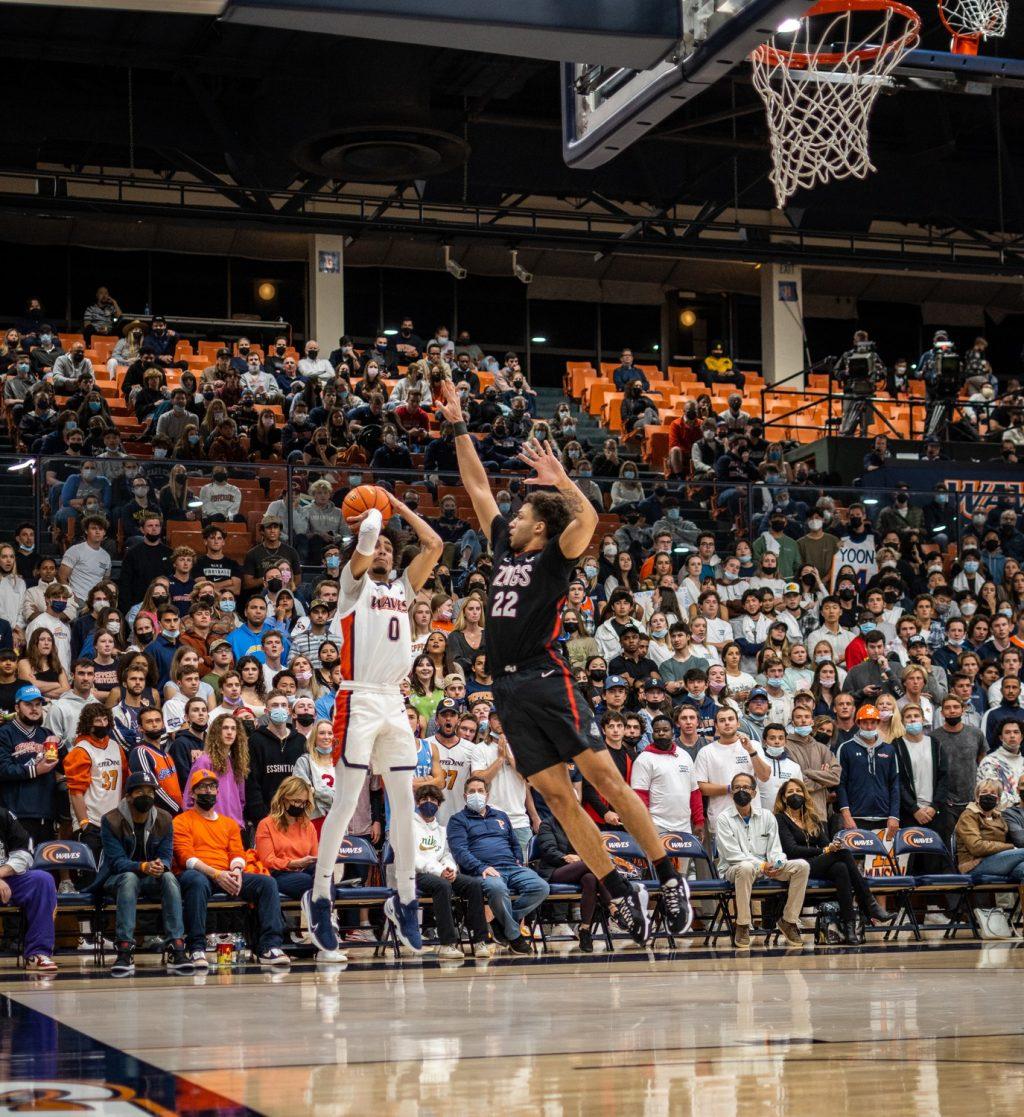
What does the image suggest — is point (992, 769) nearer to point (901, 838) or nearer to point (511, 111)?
point (901, 838)

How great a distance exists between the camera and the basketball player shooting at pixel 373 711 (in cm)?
955

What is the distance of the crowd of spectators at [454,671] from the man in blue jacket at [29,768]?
1.0 inches

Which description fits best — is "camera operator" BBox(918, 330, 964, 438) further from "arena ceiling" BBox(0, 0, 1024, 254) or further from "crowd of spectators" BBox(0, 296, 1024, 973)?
"crowd of spectators" BBox(0, 296, 1024, 973)

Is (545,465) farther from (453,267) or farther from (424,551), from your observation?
(453,267)

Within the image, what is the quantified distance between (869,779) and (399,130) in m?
12.4

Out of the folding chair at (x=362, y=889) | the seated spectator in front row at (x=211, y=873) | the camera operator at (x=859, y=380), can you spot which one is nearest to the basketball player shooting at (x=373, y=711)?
the seated spectator in front row at (x=211, y=873)


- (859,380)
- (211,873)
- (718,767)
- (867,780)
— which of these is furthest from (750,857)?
(859,380)

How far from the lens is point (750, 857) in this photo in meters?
14.2

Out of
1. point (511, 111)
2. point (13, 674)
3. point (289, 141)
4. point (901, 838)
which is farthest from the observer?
point (511, 111)

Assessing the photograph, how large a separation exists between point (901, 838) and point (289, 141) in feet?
49.0

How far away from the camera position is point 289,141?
2475cm

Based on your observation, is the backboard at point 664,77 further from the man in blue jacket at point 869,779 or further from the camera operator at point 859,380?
the camera operator at point 859,380

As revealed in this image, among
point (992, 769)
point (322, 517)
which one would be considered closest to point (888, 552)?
point (992, 769)

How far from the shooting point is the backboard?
8594mm
